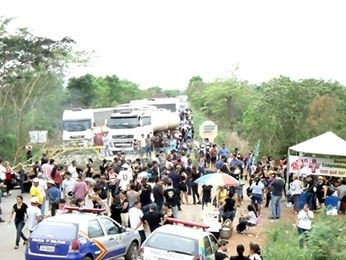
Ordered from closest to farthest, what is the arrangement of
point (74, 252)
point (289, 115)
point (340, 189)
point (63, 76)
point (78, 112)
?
point (74, 252) → point (340, 189) → point (289, 115) → point (78, 112) → point (63, 76)

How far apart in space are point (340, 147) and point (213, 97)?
59553 millimetres

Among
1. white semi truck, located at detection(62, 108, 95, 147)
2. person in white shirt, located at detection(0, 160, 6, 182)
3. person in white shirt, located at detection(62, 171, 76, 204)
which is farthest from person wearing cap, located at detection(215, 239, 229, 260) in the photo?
white semi truck, located at detection(62, 108, 95, 147)

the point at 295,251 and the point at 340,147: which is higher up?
the point at 340,147

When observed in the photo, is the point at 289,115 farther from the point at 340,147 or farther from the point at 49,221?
the point at 49,221

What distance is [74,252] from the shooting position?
13.1 meters


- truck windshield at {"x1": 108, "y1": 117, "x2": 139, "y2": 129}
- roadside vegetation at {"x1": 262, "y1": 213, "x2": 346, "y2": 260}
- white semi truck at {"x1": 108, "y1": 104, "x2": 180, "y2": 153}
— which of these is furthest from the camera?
truck windshield at {"x1": 108, "y1": 117, "x2": 139, "y2": 129}

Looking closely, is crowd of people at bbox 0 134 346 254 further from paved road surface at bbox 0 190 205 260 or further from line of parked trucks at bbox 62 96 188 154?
line of parked trucks at bbox 62 96 188 154

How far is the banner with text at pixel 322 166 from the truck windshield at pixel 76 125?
73.7 feet

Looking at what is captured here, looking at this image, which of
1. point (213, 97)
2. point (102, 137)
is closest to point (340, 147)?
point (102, 137)

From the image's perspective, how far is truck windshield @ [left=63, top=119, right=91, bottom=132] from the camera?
43344mm

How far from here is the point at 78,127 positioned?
4338cm

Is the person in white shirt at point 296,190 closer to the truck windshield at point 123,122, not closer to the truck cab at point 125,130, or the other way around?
the truck cab at point 125,130

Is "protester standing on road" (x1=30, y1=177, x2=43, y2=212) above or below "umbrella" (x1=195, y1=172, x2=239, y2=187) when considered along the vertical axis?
below

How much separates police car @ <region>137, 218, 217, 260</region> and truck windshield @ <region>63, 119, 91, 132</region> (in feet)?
102
